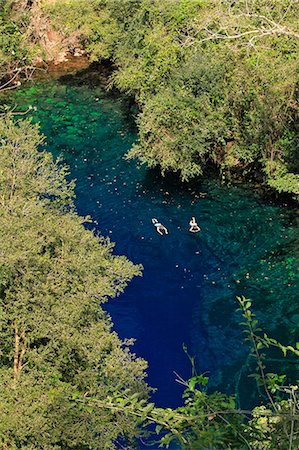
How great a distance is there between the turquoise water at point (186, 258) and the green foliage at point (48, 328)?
91.3 inches

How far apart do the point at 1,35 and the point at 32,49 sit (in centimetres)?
319

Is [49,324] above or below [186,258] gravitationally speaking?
below

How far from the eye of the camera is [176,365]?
17.5 m

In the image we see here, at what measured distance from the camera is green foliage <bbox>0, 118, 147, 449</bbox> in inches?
485

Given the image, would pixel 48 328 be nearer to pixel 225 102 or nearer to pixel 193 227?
pixel 193 227

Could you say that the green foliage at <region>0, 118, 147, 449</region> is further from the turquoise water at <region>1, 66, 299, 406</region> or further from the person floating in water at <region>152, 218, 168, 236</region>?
the person floating in water at <region>152, 218, 168, 236</region>

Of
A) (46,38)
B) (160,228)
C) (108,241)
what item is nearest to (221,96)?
(160,228)

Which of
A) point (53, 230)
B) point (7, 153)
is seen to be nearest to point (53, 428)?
point (53, 230)

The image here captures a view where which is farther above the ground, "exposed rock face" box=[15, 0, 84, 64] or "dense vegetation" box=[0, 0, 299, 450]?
"exposed rock face" box=[15, 0, 84, 64]

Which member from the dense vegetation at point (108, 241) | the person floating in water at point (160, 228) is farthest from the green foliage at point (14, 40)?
the person floating in water at point (160, 228)

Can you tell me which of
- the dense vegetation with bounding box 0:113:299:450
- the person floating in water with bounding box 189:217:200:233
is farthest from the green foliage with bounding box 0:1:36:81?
the dense vegetation with bounding box 0:113:299:450

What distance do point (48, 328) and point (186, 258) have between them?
9.27 metres

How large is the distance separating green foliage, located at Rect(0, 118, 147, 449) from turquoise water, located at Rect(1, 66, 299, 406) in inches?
91.3

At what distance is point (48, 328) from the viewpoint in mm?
13312
